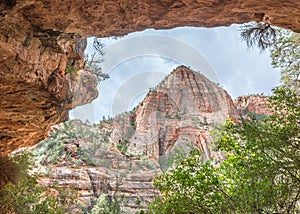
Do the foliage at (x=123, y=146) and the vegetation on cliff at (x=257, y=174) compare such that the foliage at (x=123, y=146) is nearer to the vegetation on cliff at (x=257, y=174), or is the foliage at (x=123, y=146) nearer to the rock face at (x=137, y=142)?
the rock face at (x=137, y=142)

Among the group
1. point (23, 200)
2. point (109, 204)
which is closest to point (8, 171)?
point (23, 200)

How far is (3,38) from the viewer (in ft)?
16.3

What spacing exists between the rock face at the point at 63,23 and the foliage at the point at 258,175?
7.67 ft

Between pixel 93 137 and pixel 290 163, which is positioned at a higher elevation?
pixel 93 137

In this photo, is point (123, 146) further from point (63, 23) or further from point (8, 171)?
point (63, 23)

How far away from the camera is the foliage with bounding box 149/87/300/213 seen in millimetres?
5812

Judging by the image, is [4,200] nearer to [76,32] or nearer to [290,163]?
[76,32]

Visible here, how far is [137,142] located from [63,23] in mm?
29164

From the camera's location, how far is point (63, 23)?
5.74 m

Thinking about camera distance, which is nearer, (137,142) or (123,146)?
(123,146)

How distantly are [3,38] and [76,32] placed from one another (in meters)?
1.77

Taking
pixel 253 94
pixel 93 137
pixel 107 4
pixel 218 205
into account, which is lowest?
pixel 218 205

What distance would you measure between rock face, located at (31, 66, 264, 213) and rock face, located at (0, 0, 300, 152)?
880 cm

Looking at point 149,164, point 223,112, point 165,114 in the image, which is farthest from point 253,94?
point 149,164
